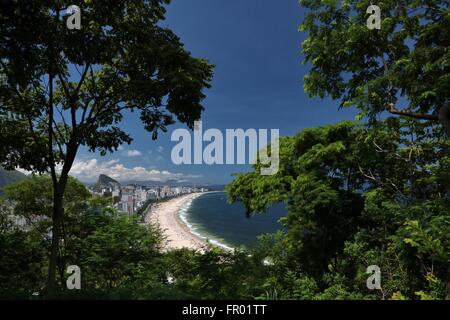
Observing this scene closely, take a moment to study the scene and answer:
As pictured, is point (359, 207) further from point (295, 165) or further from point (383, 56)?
point (383, 56)

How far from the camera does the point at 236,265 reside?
26.0 feet

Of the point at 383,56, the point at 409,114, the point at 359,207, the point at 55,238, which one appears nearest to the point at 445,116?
the point at 409,114

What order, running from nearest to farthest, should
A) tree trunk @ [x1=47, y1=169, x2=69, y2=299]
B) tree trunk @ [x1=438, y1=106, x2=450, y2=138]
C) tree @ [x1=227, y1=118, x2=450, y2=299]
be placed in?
1. tree trunk @ [x1=438, y1=106, x2=450, y2=138]
2. tree trunk @ [x1=47, y1=169, x2=69, y2=299]
3. tree @ [x1=227, y1=118, x2=450, y2=299]

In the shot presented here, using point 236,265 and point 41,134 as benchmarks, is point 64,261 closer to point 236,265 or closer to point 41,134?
point 41,134

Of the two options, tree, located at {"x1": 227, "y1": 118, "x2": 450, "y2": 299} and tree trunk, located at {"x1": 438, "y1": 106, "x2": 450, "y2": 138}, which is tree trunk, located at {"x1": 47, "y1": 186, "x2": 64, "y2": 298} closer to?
tree, located at {"x1": 227, "y1": 118, "x2": 450, "y2": 299}

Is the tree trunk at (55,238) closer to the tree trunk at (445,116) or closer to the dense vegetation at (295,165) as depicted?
A: the dense vegetation at (295,165)

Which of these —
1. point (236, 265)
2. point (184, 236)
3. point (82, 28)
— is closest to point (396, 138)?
point (236, 265)

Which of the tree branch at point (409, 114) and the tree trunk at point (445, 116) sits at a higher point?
the tree branch at point (409, 114)

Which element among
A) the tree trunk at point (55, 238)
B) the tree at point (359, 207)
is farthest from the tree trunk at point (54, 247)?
the tree at point (359, 207)

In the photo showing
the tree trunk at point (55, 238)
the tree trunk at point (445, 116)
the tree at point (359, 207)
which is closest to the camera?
the tree trunk at point (445, 116)

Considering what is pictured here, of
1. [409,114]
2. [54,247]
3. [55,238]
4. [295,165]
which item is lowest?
[54,247]

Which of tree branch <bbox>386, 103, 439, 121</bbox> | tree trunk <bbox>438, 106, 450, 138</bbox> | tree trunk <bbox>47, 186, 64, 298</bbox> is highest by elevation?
tree branch <bbox>386, 103, 439, 121</bbox>

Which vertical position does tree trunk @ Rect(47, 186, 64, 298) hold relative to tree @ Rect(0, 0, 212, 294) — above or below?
below

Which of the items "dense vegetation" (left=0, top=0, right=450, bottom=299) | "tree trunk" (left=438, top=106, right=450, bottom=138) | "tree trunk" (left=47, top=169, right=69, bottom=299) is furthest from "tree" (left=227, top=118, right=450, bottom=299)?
"tree trunk" (left=47, top=169, right=69, bottom=299)
